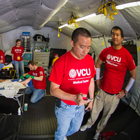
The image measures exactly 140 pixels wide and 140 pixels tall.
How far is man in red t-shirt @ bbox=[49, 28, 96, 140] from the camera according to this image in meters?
1.29

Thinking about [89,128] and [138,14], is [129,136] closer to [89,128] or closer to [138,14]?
[89,128]

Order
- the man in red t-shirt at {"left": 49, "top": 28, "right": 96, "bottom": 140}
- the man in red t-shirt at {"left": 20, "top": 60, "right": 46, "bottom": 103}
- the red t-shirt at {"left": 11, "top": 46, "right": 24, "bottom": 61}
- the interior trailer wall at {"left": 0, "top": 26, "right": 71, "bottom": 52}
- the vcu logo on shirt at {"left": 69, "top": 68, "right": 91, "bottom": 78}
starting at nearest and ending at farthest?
the man in red t-shirt at {"left": 49, "top": 28, "right": 96, "bottom": 140}
the vcu logo on shirt at {"left": 69, "top": 68, "right": 91, "bottom": 78}
the man in red t-shirt at {"left": 20, "top": 60, "right": 46, "bottom": 103}
the red t-shirt at {"left": 11, "top": 46, "right": 24, "bottom": 61}
the interior trailer wall at {"left": 0, "top": 26, "right": 71, "bottom": 52}

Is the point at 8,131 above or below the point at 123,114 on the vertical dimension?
above

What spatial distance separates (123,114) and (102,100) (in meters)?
1.43

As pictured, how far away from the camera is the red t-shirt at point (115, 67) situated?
6.49 ft

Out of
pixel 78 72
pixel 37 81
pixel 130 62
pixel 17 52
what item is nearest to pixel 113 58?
pixel 130 62

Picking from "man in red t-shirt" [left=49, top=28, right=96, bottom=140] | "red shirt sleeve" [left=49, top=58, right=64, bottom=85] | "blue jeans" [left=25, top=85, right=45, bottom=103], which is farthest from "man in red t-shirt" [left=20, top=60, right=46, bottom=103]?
"red shirt sleeve" [left=49, top=58, right=64, bottom=85]

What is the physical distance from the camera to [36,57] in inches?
320

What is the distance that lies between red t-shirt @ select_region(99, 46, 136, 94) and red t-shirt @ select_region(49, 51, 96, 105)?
0.72 m

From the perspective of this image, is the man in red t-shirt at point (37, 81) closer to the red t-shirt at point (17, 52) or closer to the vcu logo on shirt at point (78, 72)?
the vcu logo on shirt at point (78, 72)

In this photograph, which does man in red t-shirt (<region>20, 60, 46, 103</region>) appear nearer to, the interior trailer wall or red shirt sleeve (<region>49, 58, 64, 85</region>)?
red shirt sleeve (<region>49, 58, 64, 85</region>)

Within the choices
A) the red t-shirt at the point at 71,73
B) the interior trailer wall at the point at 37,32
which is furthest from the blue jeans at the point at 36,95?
the interior trailer wall at the point at 37,32

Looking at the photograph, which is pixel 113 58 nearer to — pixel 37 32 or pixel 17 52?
pixel 17 52

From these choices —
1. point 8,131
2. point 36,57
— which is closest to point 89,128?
point 8,131
